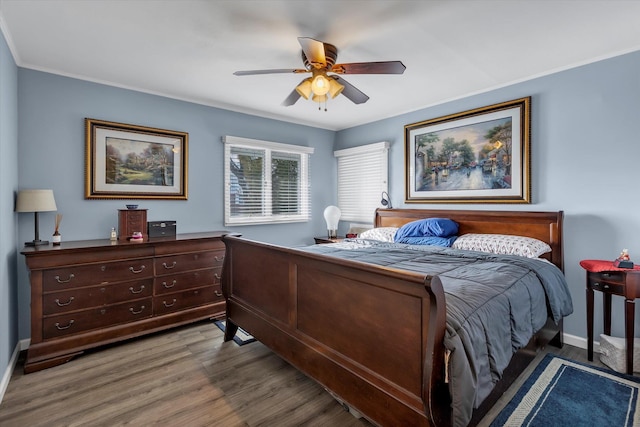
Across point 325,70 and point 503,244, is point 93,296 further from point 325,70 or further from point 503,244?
point 503,244

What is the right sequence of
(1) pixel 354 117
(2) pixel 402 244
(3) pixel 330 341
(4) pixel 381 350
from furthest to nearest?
(1) pixel 354 117 → (2) pixel 402 244 → (3) pixel 330 341 → (4) pixel 381 350

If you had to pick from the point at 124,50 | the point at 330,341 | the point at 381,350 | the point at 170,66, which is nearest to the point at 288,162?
the point at 170,66

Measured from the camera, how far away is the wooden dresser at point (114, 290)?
8.26ft

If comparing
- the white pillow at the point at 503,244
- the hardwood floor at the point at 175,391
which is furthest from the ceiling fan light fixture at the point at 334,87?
the hardwood floor at the point at 175,391

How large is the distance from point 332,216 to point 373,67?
2.73m

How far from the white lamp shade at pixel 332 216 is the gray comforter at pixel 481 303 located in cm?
159

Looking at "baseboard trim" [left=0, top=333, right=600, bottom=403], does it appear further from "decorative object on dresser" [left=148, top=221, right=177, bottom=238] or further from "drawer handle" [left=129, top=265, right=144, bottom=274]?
"decorative object on dresser" [left=148, top=221, right=177, bottom=238]

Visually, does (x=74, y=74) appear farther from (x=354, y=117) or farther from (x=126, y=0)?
(x=354, y=117)

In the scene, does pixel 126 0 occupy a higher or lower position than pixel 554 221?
higher

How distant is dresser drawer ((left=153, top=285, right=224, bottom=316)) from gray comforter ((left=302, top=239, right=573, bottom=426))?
1.35m

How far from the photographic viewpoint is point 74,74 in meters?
2.99

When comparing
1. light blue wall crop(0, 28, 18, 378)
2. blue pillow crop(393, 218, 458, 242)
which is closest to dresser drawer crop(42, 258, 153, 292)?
light blue wall crop(0, 28, 18, 378)

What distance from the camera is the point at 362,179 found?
4.83 m

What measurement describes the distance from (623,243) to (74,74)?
16.7 feet
